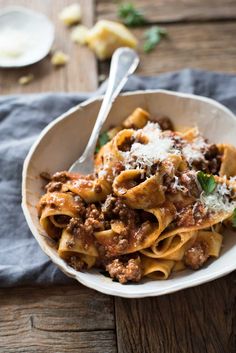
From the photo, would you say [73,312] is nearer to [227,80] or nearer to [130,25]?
[227,80]

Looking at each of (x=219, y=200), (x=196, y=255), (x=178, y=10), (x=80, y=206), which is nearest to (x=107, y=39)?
(x=178, y=10)

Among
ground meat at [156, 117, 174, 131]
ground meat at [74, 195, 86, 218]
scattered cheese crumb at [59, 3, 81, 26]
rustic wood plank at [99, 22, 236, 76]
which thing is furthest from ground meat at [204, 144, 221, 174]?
scattered cheese crumb at [59, 3, 81, 26]

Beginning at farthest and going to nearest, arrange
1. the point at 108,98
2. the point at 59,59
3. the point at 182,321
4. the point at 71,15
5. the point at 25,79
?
the point at 71,15, the point at 59,59, the point at 25,79, the point at 108,98, the point at 182,321

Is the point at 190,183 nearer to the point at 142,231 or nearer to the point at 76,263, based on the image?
the point at 142,231

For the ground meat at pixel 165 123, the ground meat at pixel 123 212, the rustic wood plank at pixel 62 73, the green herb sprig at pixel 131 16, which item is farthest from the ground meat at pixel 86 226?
the green herb sprig at pixel 131 16

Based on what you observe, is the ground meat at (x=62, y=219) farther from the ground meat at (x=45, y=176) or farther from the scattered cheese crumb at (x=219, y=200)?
the scattered cheese crumb at (x=219, y=200)

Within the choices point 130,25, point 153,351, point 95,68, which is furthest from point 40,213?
point 130,25

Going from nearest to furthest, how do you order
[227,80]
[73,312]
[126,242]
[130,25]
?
[126,242], [73,312], [227,80], [130,25]
